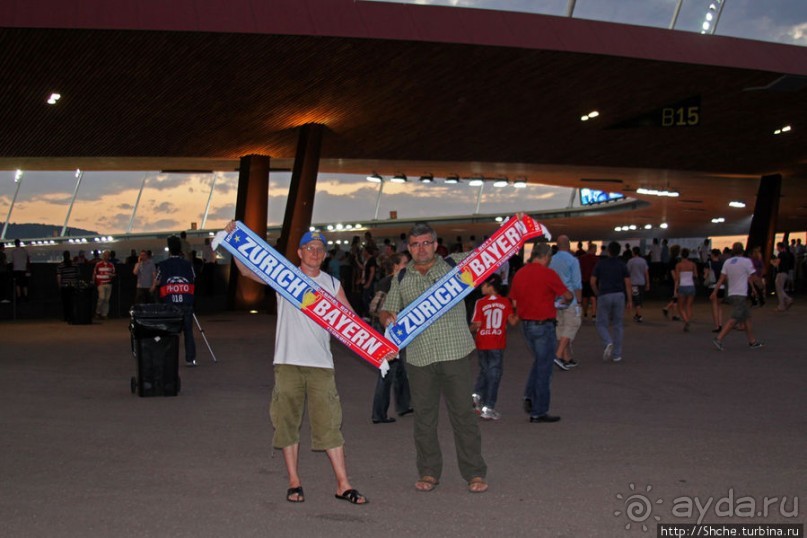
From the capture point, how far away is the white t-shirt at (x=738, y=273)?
18.3 metres

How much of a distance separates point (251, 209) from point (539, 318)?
2022 cm

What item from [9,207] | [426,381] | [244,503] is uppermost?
[9,207]

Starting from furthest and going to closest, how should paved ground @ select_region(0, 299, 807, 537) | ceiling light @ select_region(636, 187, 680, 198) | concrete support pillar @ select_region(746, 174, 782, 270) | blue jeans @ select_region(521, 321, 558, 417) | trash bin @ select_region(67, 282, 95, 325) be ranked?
ceiling light @ select_region(636, 187, 680, 198)
concrete support pillar @ select_region(746, 174, 782, 270)
trash bin @ select_region(67, 282, 95, 325)
blue jeans @ select_region(521, 321, 558, 417)
paved ground @ select_region(0, 299, 807, 537)

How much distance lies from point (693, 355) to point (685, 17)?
8277 millimetres

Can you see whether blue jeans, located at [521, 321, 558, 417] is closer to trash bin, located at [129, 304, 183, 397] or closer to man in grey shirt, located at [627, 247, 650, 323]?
trash bin, located at [129, 304, 183, 397]

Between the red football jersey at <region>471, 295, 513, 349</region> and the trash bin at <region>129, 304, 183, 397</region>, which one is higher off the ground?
the red football jersey at <region>471, 295, 513, 349</region>

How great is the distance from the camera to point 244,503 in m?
6.89

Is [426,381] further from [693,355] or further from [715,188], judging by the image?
[715,188]

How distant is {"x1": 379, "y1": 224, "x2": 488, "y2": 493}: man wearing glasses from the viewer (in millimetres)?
7301

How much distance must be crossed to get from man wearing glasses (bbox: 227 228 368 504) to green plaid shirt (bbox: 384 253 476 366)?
681 mm

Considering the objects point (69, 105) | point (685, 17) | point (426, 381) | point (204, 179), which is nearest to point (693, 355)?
point (685, 17)

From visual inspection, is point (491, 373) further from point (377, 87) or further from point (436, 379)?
point (377, 87)

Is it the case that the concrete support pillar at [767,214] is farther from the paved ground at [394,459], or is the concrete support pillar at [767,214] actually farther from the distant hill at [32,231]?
the distant hill at [32,231]

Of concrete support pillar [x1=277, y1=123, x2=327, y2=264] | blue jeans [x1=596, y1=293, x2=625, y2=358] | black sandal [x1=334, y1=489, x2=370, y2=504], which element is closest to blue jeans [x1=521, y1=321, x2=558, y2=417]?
black sandal [x1=334, y1=489, x2=370, y2=504]
